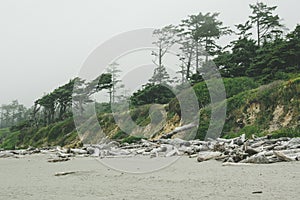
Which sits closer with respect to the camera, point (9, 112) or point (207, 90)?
point (207, 90)

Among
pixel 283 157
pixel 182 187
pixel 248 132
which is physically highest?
pixel 248 132

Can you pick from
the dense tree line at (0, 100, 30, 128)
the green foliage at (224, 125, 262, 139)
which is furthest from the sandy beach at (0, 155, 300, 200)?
the dense tree line at (0, 100, 30, 128)

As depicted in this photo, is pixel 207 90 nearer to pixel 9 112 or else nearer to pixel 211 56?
pixel 211 56

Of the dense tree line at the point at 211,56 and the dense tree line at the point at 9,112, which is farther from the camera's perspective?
the dense tree line at the point at 9,112

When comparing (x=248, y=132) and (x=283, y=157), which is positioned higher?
(x=248, y=132)

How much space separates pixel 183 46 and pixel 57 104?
86.7 feet

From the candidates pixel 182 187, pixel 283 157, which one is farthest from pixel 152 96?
pixel 182 187

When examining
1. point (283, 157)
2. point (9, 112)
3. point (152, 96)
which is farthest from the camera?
point (9, 112)

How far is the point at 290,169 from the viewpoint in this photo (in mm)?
5852

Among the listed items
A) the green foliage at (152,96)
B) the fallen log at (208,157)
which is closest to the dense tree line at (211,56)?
the green foliage at (152,96)

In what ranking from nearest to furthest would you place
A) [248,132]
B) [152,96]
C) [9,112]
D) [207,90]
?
[248,132], [207,90], [152,96], [9,112]

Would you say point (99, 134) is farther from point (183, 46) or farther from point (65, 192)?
point (65, 192)

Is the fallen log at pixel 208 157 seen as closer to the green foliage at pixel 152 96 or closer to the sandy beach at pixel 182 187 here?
the sandy beach at pixel 182 187

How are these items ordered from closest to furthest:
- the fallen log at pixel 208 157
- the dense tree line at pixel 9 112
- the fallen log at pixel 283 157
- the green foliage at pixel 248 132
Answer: the fallen log at pixel 283 157 → the fallen log at pixel 208 157 → the green foliage at pixel 248 132 → the dense tree line at pixel 9 112
